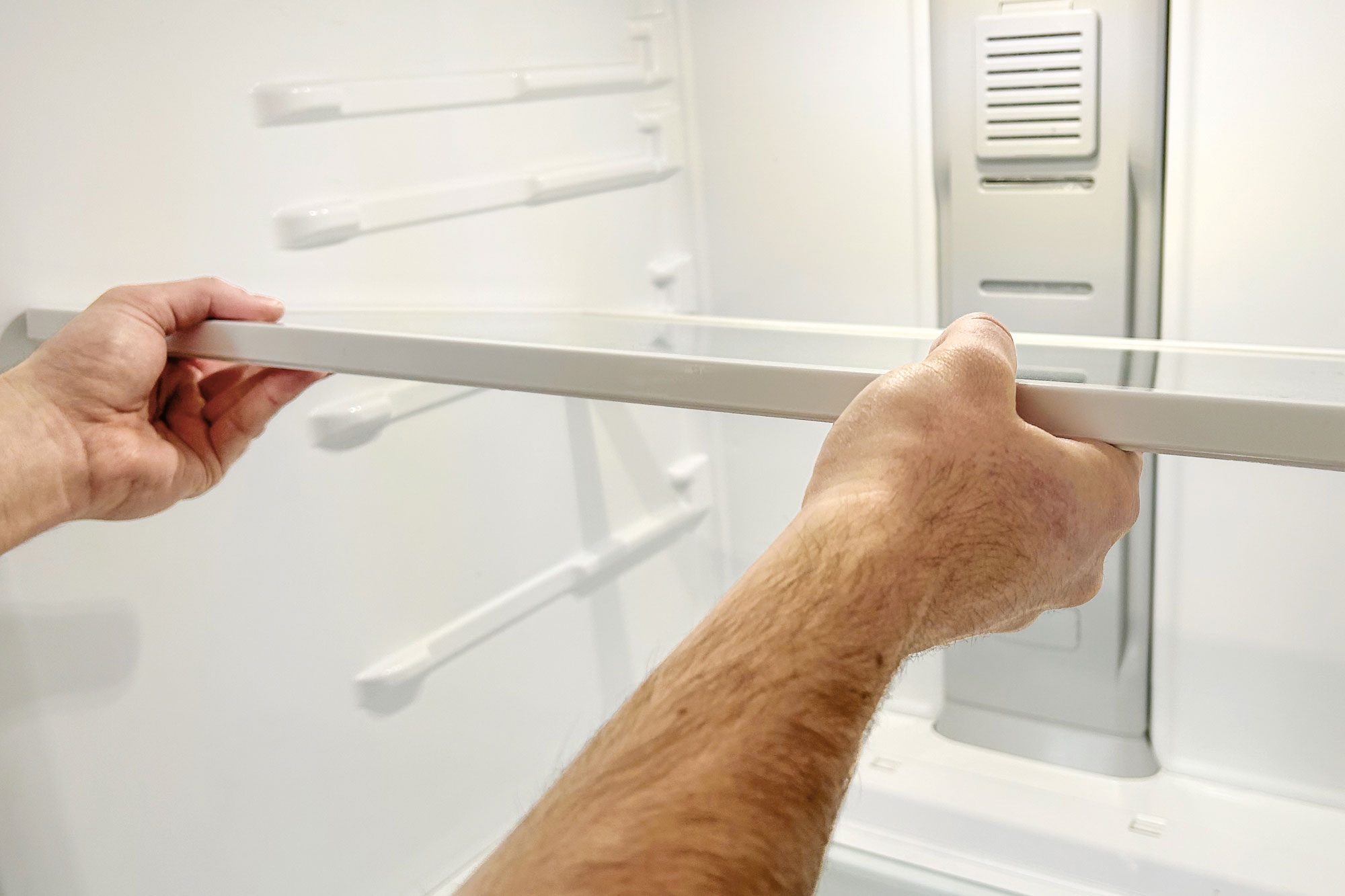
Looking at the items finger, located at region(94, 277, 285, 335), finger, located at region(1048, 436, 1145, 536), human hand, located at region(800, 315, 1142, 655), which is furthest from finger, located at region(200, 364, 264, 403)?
finger, located at region(1048, 436, 1145, 536)

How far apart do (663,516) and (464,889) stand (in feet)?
3.85

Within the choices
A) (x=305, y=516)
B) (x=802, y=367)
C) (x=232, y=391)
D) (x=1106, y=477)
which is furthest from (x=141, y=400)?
(x=1106, y=477)

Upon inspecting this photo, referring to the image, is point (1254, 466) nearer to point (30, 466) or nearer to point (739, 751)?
point (739, 751)

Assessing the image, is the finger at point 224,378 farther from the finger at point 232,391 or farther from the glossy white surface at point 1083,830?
the glossy white surface at point 1083,830

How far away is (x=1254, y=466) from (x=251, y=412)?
1113 millimetres

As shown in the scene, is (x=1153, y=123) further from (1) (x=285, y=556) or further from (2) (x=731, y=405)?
(1) (x=285, y=556)

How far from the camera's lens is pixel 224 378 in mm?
1101

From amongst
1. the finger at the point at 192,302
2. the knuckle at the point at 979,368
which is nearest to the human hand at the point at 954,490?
the knuckle at the point at 979,368

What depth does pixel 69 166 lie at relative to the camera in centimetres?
99

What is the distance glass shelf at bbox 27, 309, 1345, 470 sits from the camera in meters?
0.58

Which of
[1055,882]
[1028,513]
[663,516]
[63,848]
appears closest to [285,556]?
[63,848]

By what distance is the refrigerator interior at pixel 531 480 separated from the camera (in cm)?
105

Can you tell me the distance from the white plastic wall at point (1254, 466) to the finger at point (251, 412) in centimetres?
96

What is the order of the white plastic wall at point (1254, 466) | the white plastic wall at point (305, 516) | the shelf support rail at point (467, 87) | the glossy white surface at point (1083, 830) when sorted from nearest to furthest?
1. the white plastic wall at point (305, 516)
2. the shelf support rail at point (467, 87)
3. the white plastic wall at point (1254, 466)
4. the glossy white surface at point (1083, 830)
